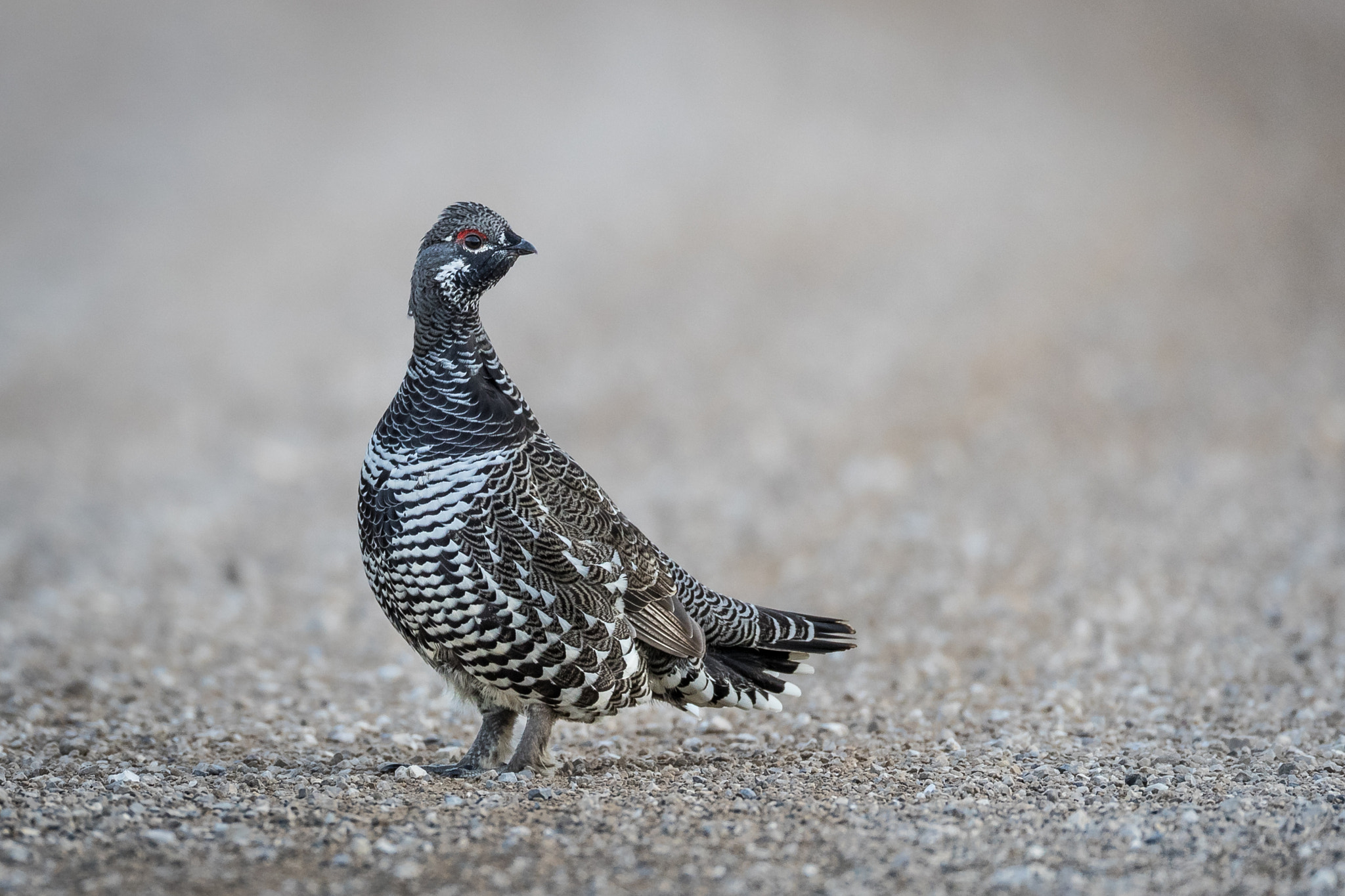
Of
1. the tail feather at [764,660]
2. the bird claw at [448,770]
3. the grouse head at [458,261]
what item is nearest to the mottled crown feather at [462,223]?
the grouse head at [458,261]

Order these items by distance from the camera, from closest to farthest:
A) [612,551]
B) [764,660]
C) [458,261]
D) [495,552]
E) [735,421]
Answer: [495,552] < [458,261] < [612,551] < [764,660] < [735,421]

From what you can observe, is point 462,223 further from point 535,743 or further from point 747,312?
point 747,312

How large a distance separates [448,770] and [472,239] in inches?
114

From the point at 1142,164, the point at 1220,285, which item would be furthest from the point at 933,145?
the point at 1220,285

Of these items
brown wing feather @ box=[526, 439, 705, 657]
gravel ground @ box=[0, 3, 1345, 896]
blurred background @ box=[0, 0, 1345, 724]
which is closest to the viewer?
gravel ground @ box=[0, 3, 1345, 896]

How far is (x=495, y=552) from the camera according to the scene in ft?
19.2

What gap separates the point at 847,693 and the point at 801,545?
4.06 meters

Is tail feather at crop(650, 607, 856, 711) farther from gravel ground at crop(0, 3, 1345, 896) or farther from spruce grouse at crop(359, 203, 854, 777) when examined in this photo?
gravel ground at crop(0, 3, 1345, 896)

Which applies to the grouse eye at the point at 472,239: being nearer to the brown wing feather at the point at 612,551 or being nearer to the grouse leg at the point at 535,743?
the brown wing feather at the point at 612,551

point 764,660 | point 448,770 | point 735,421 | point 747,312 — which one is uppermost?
point 747,312

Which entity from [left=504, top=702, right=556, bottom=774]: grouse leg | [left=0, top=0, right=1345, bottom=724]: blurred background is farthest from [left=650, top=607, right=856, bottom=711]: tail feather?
[left=0, top=0, right=1345, bottom=724]: blurred background

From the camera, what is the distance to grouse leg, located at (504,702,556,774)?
6.33m

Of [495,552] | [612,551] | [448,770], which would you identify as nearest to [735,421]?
[612,551]

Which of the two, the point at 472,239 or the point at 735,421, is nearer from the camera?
the point at 472,239
